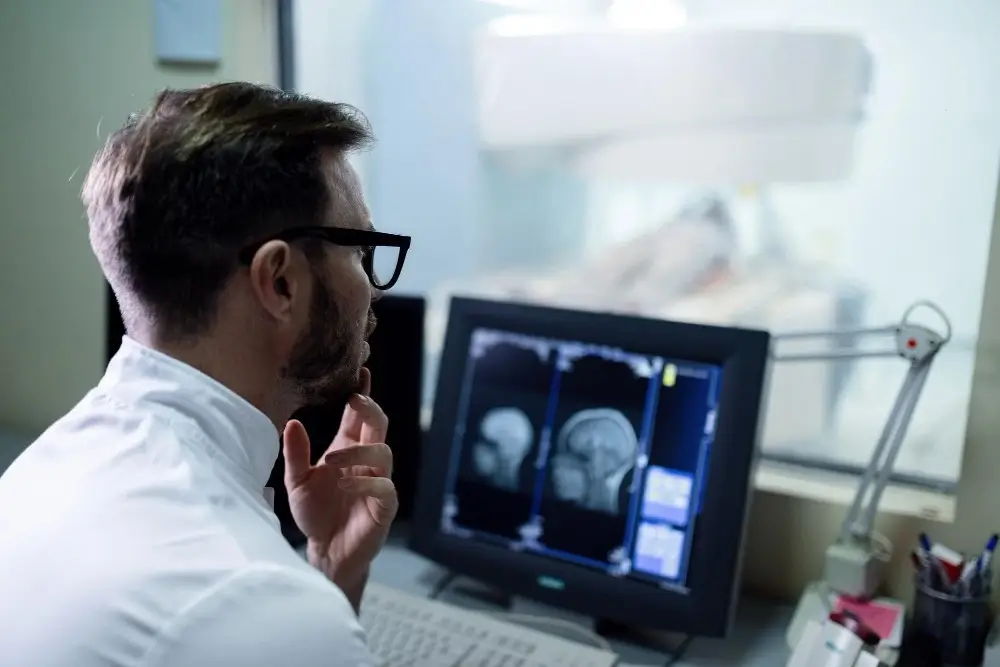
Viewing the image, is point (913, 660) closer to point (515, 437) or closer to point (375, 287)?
point (515, 437)

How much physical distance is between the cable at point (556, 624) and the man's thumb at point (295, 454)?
1.30ft

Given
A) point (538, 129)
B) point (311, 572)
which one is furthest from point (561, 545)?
point (538, 129)

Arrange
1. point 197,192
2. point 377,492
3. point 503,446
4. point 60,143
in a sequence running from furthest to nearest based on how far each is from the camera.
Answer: point 60,143 < point 503,446 < point 377,492 < point 197,192

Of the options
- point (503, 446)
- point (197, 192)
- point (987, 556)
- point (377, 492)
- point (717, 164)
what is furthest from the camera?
point (717, 164)

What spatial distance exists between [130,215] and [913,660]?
42.0 inches

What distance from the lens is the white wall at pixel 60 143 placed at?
184 cm

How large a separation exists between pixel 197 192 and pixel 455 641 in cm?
71

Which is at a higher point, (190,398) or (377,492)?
(190,398)

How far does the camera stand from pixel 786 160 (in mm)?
1486

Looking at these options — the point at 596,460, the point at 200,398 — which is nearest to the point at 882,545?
the point at 596,460

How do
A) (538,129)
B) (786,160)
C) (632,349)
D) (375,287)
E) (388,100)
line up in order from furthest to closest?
1. (388,100)
2. (538,129)
3. (786,160)
4. (632,349)
5. (375,287)

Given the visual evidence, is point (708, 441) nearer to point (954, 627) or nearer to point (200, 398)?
point (954, 627)

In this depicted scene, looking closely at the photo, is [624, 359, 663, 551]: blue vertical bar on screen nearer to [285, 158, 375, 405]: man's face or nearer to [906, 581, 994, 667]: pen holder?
[906, 581, 994, 667]: pen holder

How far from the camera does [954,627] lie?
1.18 metres
